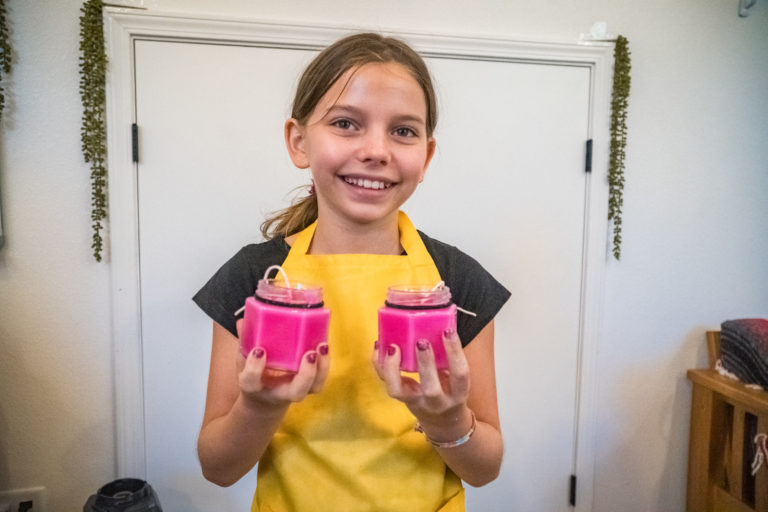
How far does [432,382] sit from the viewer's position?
0.68m

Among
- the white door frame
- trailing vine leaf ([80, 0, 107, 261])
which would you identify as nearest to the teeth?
the white door frame

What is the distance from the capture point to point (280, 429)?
0.91 m

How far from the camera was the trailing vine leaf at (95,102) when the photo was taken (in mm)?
1502

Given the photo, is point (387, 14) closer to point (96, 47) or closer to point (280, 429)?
point (96, 47)

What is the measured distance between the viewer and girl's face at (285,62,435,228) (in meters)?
0.83

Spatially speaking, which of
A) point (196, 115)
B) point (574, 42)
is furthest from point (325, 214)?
point (574, 42)

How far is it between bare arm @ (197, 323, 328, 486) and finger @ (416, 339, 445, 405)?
14 cm

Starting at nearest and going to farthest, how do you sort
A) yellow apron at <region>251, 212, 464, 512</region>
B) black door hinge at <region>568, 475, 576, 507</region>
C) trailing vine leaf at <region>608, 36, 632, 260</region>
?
yellow apron at <region>251, 212, 464, 512</region> < trailing vine leaf at <region>608, 36, 632, 260</region> < black door hinge at <region>568, 475, 576, 507</region>

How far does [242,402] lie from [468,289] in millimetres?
501

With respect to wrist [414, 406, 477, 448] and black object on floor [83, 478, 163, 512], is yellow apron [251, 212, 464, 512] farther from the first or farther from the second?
black object on floor [83, 478, 163, 512]

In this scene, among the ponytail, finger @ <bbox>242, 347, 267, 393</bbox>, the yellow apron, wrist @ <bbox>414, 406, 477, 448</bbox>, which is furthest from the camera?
the ponytail

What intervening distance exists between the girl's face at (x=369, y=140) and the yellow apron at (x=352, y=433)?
0.12 meters

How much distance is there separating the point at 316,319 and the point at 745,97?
86.4 inches

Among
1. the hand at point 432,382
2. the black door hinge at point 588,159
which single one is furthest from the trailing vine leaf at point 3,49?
the black door hinge at point 588,159
